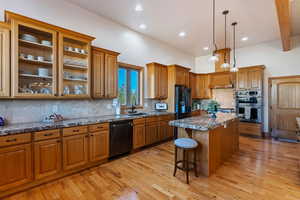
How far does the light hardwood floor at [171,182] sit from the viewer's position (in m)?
2.08

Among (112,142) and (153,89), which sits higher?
(153,89)

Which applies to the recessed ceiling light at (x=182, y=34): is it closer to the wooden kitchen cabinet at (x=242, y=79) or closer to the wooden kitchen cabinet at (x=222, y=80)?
the wooden kitchen cabinet at (x=222, y=80)

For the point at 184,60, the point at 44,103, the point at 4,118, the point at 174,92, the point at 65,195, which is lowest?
the point at 65,195

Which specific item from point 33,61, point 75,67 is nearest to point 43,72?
point 33,61

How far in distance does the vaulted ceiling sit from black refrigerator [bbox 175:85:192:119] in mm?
1854

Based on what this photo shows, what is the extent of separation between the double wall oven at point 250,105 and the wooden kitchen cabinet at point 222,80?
1.87ft

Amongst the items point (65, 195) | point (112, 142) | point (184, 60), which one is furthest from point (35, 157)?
point (184, 60)

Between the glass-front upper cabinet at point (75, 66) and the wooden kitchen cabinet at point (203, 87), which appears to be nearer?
the glass-front upper cabinet at point (75, 66)

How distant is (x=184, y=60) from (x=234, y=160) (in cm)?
469

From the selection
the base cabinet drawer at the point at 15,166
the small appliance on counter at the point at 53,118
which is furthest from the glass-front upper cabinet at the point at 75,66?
the base cabinet drawer at the point at 15,166

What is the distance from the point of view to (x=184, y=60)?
21.8 feet

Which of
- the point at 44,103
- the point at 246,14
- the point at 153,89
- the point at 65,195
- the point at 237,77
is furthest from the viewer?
the point at 237,77

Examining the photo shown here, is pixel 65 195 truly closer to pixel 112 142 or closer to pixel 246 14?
pixel 112 142

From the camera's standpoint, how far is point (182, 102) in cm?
500
